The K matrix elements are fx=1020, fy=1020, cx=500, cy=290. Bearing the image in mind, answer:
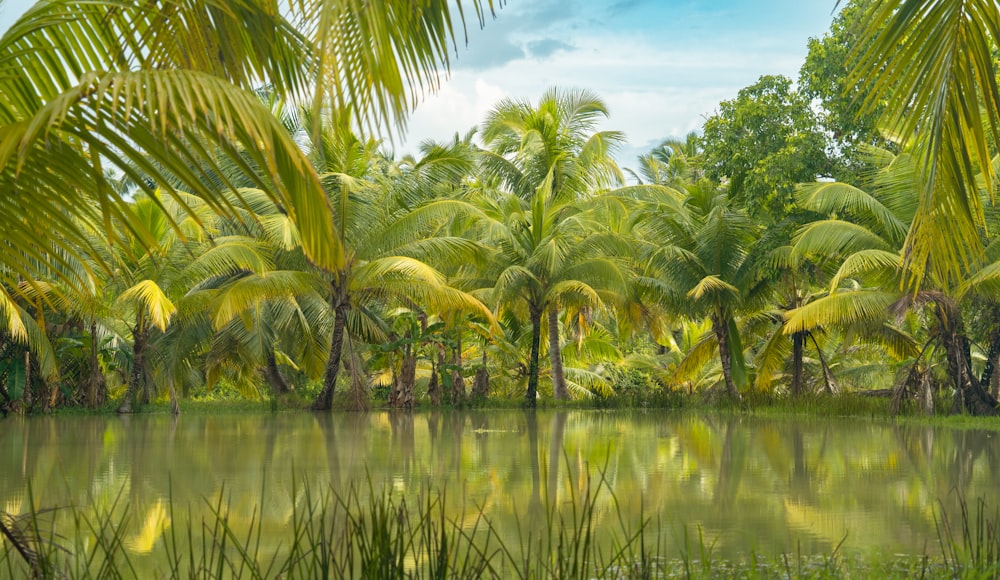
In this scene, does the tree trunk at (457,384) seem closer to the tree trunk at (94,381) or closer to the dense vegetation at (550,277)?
the dense vegetation at (550,277)

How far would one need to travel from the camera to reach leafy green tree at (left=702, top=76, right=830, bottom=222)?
57.2 ft

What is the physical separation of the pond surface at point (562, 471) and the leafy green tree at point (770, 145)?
4375 mm

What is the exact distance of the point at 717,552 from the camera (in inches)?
190

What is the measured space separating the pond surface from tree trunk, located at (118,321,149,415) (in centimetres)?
322

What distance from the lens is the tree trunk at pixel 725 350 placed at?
19.7 m

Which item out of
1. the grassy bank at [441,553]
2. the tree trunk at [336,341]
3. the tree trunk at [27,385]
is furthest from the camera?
the tree trunk at [336,341]

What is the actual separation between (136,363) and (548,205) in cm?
852

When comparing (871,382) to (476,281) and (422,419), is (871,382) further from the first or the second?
(422,419)

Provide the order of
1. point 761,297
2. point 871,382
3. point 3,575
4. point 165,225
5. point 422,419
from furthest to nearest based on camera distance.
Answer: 1. point 871,382
2. point 761,297
3. point 165,225
4. point 422,419
5. point 3,575

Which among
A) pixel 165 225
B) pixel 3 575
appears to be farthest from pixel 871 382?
pixel 3 575

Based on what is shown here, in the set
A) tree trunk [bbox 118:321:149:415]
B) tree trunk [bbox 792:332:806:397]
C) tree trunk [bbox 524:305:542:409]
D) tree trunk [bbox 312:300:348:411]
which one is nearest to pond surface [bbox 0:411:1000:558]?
tree trunk [bbox 312:300:348:411]

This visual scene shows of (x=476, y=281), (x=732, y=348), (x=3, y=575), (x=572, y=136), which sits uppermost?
(x=572, y=136)

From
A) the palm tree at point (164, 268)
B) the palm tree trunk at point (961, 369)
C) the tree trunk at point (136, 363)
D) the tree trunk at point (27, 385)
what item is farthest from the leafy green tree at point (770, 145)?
the tree trunk at point (27, 385)

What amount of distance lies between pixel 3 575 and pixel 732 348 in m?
17.0
